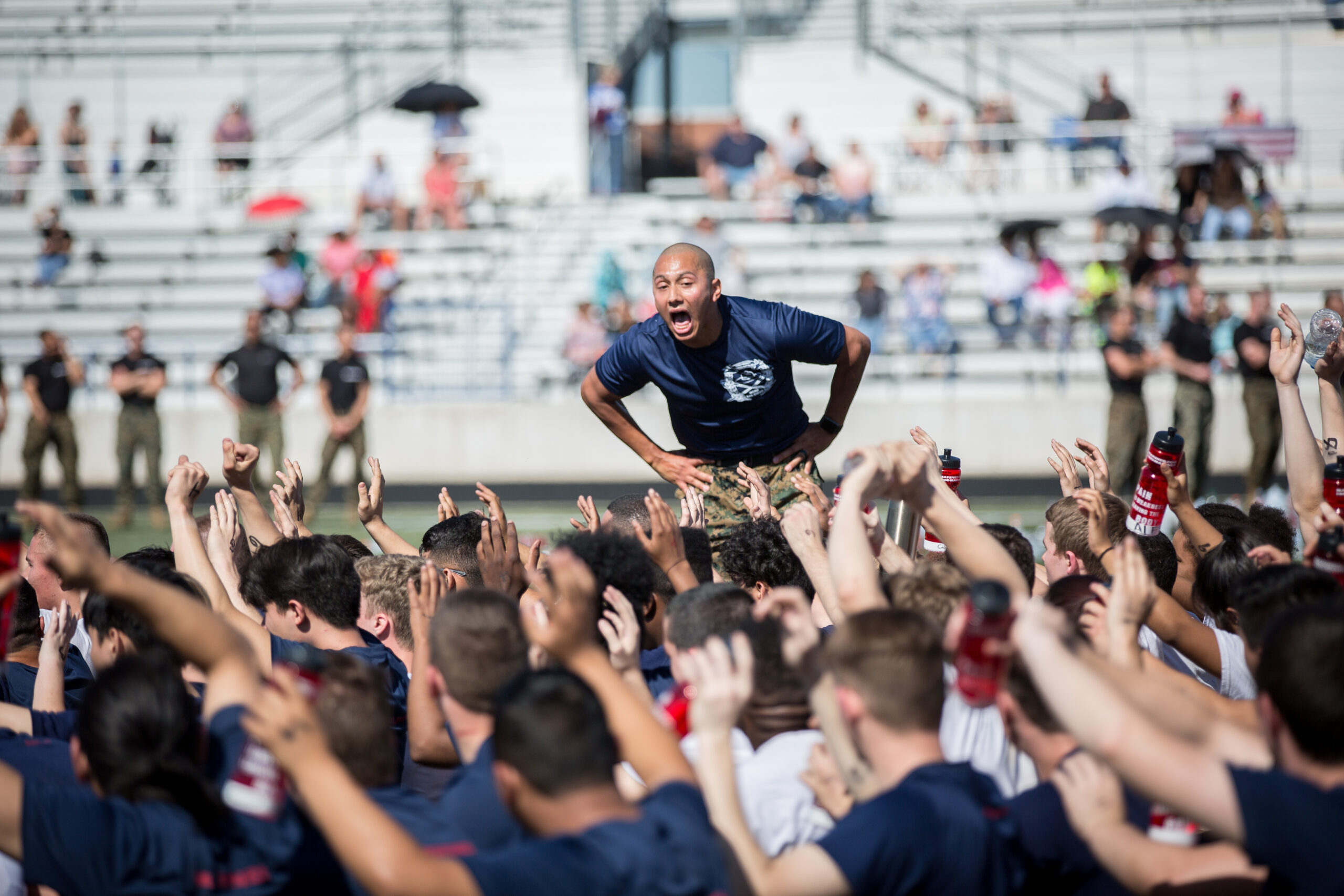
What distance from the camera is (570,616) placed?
301cm

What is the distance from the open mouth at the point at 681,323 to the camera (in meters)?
6.31

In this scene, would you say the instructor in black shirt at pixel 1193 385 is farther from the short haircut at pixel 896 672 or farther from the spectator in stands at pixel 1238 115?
the short haircut at pixel 896 672

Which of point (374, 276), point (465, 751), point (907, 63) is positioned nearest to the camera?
point (465, 751)

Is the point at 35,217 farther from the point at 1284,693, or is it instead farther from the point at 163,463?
the point at 1284,693

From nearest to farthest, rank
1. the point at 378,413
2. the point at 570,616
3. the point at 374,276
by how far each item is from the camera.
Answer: the point at 570,616
the point at 378,413
the point at 374,276

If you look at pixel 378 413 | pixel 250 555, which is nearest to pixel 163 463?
pixel 378 413

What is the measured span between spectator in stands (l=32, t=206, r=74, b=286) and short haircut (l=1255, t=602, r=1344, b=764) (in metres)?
21.8

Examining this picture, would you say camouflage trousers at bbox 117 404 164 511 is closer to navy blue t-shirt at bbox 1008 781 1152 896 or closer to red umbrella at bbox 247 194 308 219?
red umbrella at bbox 247 194 308 219

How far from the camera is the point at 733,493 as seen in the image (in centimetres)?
688

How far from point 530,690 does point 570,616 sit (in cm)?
24

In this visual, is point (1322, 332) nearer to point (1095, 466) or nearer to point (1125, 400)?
point (1095, 466)

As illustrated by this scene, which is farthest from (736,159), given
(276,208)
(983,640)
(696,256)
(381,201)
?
(983,640)

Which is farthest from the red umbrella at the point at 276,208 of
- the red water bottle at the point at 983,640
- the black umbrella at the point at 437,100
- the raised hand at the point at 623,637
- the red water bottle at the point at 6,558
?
the red water bottle at the point at 983,640

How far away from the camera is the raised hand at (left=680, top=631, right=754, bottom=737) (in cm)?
301
